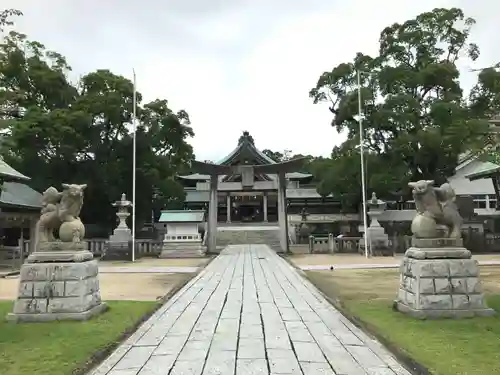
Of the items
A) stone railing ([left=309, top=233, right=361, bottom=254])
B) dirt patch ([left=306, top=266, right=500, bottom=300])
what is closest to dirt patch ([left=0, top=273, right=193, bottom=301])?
dirt patch ([left=306, top=266, right=500, bottom=300])

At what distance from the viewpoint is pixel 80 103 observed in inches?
1024

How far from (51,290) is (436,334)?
17.8ft

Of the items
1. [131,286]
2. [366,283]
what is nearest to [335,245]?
[366,283]

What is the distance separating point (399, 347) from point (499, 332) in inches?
64.6

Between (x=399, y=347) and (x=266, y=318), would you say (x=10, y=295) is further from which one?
(x=399, y=347)

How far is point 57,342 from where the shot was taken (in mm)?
5676

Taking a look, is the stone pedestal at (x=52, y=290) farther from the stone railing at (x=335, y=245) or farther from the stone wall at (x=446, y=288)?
the stone railing at (x=335, y=245)

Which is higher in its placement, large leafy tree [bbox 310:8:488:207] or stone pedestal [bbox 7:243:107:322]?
large leafy tree [bbox 310:8:488:207]

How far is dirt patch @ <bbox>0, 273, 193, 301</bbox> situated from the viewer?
10222mm

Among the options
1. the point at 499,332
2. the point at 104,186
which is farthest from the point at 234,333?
the point at 104,186

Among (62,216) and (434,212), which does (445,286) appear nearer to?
(434,212)

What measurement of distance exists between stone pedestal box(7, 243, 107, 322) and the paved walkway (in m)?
1.21

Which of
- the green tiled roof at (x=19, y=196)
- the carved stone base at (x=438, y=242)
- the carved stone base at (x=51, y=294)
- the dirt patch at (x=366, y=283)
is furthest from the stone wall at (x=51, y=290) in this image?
the green tiled roof at (x=19, y=196)

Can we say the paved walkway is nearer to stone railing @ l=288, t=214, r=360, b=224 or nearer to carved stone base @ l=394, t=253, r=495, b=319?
carved stone base @ l=394, t=253, r=495, b=319
